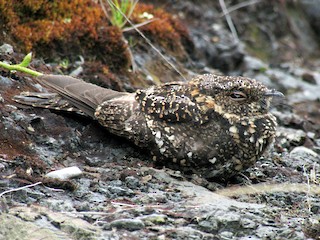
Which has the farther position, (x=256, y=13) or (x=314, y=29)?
(x=314, y=29)

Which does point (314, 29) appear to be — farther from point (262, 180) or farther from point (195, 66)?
point (262, 180)

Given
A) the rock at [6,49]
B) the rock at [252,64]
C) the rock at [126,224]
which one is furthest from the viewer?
the rock at [252,64]

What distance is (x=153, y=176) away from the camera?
14.8ft

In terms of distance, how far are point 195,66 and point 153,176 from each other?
3276 mm

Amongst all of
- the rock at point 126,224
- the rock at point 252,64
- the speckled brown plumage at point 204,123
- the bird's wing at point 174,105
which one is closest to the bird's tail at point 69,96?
the speckled brown plumage at point 204,123

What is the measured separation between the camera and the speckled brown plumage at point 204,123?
4.59 m

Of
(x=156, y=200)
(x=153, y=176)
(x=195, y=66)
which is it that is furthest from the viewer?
(x=195, y=66)

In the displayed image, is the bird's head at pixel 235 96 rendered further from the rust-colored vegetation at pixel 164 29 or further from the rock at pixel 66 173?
the rust-colored vegetation at pixel 164 29

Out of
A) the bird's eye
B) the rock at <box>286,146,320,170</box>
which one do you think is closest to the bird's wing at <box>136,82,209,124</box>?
the bird's eye

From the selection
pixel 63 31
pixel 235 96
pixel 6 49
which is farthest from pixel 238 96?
pixel 63 31

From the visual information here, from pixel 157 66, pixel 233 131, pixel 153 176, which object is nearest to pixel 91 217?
pixel 153 176

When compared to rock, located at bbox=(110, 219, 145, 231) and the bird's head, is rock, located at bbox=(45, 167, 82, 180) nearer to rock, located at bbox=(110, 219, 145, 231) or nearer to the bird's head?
rock, located at bbox=(110, 219, 145, 231)

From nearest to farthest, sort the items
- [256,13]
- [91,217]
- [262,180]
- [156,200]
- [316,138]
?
1. [91,217]
2. [156,200]
3. [262,180]
4. [316,138]
5. [256,13]

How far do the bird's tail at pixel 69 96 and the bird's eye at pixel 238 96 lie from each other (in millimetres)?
884
